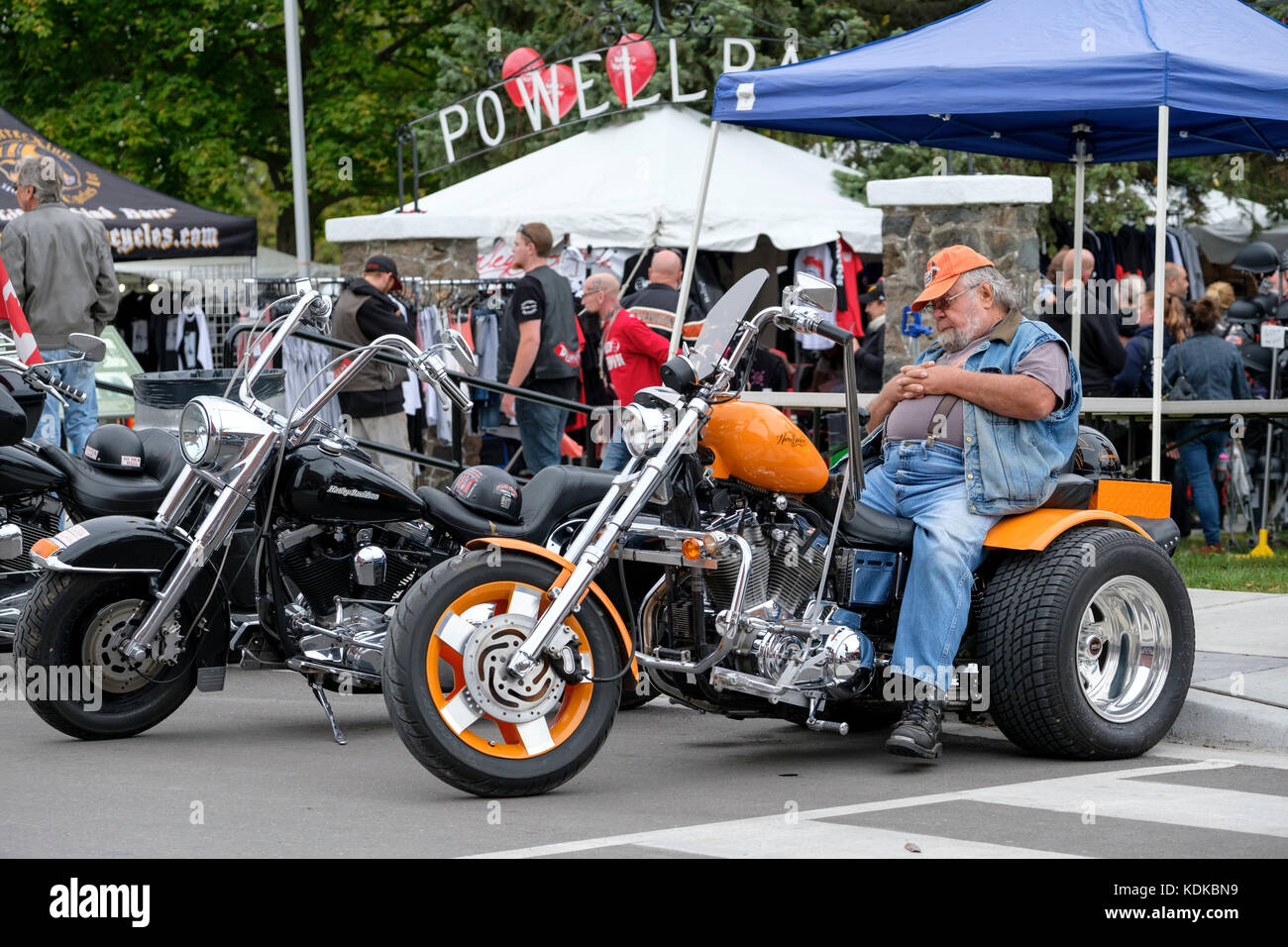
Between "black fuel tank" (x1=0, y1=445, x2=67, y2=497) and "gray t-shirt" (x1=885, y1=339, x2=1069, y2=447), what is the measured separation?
3530 millimetres

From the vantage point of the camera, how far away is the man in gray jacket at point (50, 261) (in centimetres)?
1035

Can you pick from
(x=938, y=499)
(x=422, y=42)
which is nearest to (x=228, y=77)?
(x=422, y=42)

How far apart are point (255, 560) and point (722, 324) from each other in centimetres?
202

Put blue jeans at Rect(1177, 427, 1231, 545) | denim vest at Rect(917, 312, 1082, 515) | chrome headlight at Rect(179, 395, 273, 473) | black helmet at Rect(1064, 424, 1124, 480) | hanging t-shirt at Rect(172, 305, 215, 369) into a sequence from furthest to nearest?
Answer: hanging t-shirt at Rect(172, 305, 215, 369) → blue jeans at Rect(1177, 427, 1231, 545) → black helmet at Rect(1064, 424, 1124, 480) → chrome headlight at Rect(179, 395, 273, 473) → denim vest at Rect(917, 312, 1082, 515)

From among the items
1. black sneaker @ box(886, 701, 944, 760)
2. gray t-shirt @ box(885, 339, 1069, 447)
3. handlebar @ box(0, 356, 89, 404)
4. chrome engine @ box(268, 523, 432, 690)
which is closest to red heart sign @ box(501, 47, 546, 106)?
handlebar @ box(0, 356, 89, 404)

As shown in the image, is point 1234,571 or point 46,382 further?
point 1234,571

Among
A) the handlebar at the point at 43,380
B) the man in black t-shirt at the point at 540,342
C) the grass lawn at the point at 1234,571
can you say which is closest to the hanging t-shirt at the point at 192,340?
the man in black t-shirt at the point at 540,342

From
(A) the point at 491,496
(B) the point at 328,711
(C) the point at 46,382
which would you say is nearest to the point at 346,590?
(B) the point at 328,711

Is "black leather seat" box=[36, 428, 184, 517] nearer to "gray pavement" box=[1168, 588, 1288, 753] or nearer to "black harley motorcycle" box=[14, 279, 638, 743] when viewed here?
"black harley motorcycle" box=[14, 279, 638, 743]

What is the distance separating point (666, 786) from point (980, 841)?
127 cm

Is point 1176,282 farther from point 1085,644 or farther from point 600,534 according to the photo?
point 600,534

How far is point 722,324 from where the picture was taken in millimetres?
5934

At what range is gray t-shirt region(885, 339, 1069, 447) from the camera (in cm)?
637

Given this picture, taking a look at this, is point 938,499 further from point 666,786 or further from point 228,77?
point 228,77
